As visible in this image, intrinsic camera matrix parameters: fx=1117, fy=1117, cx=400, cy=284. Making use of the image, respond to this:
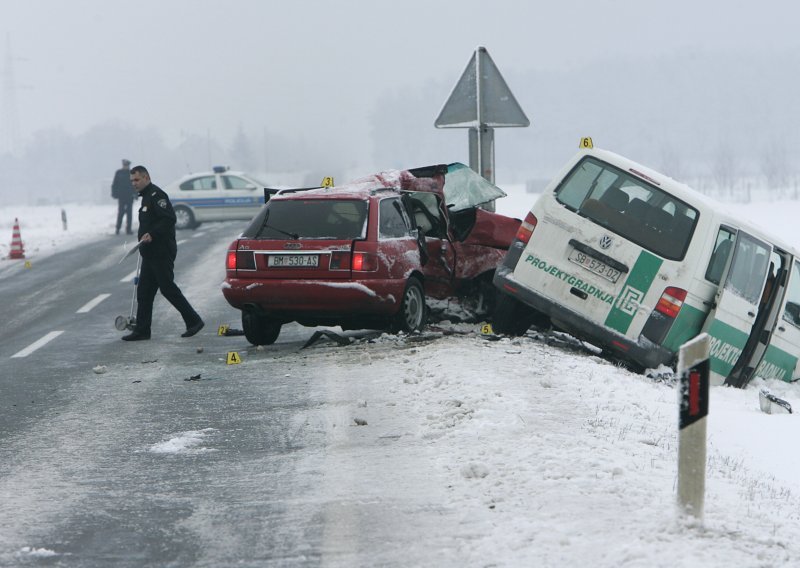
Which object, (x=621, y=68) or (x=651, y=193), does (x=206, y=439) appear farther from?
(x=621, y=68)

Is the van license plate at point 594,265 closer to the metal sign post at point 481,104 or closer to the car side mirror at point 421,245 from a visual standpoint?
the car side mirror at point 421,245

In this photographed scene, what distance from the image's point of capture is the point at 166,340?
42.3 ft

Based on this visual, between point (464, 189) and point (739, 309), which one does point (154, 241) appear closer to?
point (464, 189)

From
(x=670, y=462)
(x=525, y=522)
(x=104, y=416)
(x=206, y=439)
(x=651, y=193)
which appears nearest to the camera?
(x=525, y=522)

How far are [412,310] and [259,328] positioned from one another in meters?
1.64

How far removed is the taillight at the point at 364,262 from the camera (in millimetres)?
10883

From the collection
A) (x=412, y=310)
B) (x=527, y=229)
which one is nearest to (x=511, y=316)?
(x=412, y=310)

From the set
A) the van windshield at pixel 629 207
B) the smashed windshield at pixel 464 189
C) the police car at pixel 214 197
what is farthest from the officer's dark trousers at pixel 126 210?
the van windshield at pixel 629 207

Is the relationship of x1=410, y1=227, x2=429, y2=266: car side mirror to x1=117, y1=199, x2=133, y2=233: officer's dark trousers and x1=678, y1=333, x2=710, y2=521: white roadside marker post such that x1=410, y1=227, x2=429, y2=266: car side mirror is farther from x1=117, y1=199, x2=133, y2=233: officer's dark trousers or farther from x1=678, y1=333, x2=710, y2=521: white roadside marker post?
x1=117, y1=199, x2=133, y2=233: officer's dark trousers

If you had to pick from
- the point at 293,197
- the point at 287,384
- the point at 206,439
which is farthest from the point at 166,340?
the point at 206,439

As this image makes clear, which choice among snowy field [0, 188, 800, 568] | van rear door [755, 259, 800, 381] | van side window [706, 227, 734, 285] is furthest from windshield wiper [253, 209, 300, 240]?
van rear door [755, 259, 800, 381]

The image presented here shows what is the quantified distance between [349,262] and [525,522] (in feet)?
19.3

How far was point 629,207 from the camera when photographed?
34.0ft

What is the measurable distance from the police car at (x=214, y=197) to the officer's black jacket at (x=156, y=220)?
1875cm
